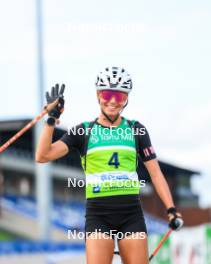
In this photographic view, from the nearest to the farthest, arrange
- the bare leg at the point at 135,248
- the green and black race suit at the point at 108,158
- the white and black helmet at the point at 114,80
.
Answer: the bare leg at the point at 135,248 → the green and black race suit at the point at 108,158 → the white and black helmet at the point at 114,80

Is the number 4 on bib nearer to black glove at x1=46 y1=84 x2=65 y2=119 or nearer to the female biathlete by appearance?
the female biathlete

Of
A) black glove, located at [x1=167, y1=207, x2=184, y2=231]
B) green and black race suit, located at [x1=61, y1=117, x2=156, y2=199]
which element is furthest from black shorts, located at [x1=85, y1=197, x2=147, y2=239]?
black glove, located at [x1=167, y1=207, x2=184, y2=231]

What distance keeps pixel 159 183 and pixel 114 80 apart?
0.93 m

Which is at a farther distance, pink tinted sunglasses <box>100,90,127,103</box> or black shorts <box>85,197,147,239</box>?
pink tinted sunglasses <box>100,90,127,103</box>

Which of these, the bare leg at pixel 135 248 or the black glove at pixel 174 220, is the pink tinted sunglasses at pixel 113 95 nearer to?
the black glove at pixel 174 220

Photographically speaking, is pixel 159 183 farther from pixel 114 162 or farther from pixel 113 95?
pixel 113 95

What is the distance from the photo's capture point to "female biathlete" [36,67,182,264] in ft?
18.7

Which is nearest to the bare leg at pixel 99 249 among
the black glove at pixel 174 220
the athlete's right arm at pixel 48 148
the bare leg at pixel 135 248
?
the bare leg at pixel 135 248

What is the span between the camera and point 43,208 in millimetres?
24734

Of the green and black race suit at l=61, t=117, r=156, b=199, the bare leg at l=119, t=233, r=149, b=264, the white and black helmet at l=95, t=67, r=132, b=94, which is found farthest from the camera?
the white and black helmet at l=95, t=67, r=132, b=94

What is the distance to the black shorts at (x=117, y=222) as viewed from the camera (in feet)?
18.9

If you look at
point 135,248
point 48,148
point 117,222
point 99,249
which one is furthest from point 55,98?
point 135,248

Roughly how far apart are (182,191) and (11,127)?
32740mm

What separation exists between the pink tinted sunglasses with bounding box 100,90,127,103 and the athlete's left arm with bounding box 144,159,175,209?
1.94 feet
